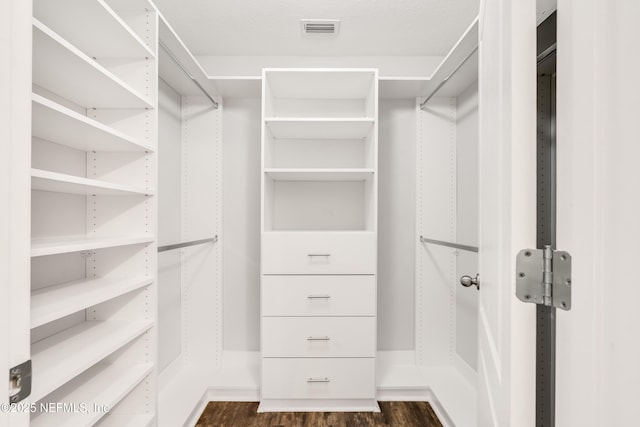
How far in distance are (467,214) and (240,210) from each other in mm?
1498

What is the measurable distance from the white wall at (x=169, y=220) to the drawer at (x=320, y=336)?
666mm

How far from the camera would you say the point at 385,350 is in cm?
236

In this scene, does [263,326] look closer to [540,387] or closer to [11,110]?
[540,387]

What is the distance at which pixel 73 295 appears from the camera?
42.0 inches

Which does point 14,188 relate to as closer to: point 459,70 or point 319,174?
point 319,174

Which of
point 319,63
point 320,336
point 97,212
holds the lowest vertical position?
point 320,336

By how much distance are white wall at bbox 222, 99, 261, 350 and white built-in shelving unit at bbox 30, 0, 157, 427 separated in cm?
100

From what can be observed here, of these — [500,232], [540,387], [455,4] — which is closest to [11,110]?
[500,232]

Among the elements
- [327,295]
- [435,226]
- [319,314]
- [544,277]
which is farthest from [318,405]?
[544,277]

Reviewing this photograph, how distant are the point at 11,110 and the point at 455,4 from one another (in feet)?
6.42

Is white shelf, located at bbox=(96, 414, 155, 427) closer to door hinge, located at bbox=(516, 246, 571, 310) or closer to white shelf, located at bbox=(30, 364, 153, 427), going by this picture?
white shelf, located at bbox=(30, 364, 153, 427)

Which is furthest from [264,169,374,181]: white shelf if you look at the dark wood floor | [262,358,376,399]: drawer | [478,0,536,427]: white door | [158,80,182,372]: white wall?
the dark wood floor

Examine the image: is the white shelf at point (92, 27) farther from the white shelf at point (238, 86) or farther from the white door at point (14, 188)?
the white shelf at point (238, 86)

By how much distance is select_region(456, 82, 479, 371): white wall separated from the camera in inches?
80.1
